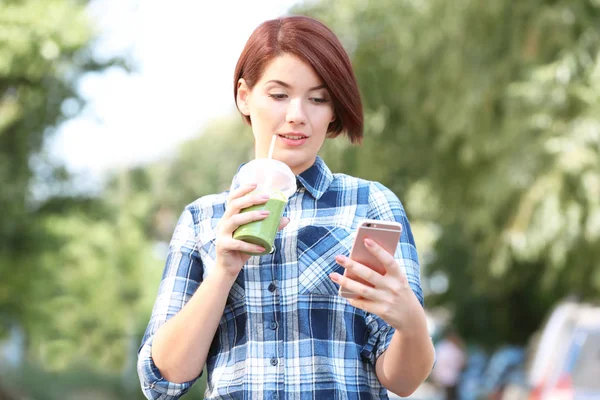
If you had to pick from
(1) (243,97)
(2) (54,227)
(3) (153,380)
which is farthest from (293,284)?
(2) (54,227)

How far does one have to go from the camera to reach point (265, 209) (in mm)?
1811

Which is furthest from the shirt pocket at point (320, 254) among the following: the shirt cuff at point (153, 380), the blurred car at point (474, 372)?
the blurred car at point (474, 372)

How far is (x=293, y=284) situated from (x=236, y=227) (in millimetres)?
253

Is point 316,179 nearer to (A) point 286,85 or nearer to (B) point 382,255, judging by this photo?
(A) point 286,85

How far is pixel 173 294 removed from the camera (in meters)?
2.08

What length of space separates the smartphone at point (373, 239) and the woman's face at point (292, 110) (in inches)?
14.5

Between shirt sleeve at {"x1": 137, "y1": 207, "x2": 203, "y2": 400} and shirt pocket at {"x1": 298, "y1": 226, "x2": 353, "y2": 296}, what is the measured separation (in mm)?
250

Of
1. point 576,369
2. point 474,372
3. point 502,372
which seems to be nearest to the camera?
point 576,369

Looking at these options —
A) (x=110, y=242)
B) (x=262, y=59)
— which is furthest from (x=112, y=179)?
(x=262, y=59)

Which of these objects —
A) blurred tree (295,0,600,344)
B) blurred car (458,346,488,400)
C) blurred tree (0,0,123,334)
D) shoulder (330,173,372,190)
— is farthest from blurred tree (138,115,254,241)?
shoulder (330,173,372,190)

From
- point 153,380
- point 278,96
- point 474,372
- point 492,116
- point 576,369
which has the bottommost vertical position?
point 474,372

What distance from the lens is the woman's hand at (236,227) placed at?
1799 millimetres

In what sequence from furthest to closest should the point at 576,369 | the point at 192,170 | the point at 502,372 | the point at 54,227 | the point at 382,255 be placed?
the point at 192,170 → the point at 502,372 → the point at 54,227 → the point at 576,369 → the point at 382,255

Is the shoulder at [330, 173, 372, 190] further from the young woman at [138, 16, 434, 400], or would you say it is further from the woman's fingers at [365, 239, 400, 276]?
the woman's fingers at [365, 239, 400, 276]
